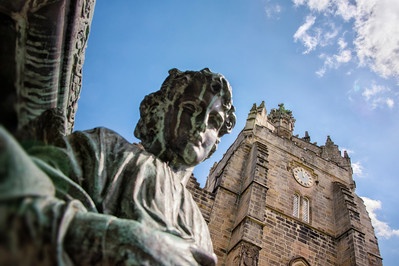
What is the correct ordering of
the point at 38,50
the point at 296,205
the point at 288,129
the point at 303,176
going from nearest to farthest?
the point at 38,50
the point at 296,205
the point at 303,176
the point at 288,129

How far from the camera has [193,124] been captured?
1.87m

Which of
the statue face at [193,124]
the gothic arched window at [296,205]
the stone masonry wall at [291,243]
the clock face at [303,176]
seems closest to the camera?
the statue face at [193,124]

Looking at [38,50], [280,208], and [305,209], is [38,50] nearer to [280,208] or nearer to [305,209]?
[280,208]

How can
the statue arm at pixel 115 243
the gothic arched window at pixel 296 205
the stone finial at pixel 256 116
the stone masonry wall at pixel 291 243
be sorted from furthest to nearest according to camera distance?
the stone finial at pixel 256 116
the gothic arched window at pixel 296 205
the stone masonry wall at pixel 291 243
the statue arm at pixel 115 243

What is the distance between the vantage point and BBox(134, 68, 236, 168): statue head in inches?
73.0

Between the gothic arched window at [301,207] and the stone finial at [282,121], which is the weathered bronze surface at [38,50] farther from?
the stone finial at [282,121]

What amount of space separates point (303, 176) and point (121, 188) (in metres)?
18.8

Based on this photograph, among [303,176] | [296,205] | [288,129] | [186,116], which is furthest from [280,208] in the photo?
[186,116]

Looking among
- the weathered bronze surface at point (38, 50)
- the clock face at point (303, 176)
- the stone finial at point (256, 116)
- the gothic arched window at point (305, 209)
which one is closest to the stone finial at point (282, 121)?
the stone finial at point (256, 116)

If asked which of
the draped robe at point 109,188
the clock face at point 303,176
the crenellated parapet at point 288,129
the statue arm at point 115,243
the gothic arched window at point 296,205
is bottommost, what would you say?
the statue arm at point 115,243

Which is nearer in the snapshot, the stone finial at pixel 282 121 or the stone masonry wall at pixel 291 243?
the stone masonry wall at pixel 291 243

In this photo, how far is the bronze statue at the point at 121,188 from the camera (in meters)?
0.76

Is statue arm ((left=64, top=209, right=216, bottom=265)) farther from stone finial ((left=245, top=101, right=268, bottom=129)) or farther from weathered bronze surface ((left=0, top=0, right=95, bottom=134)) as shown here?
stone finial ((left=245, top=101, right=268, bottom=129))

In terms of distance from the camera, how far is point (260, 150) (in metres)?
17.6
